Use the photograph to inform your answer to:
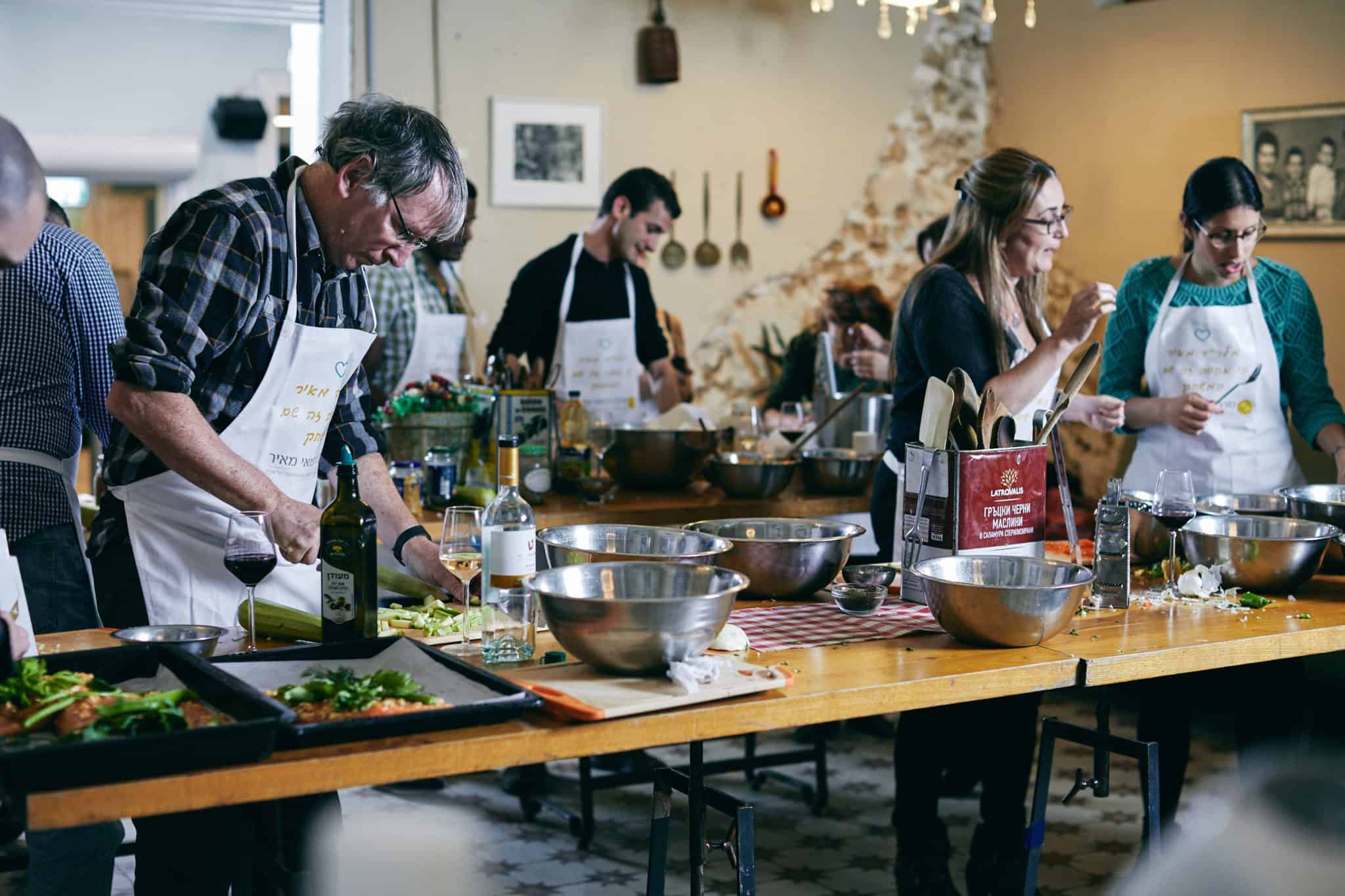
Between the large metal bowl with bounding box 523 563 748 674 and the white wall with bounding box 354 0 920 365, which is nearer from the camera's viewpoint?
the large metal bowl with bounding box 523 563 748 674

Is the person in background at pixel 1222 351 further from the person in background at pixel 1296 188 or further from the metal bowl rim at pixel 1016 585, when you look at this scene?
the metal bowl rim at pixel 1016 585

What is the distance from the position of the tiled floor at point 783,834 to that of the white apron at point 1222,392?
108cm

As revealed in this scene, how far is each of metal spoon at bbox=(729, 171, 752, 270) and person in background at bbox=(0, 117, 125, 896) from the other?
387cm

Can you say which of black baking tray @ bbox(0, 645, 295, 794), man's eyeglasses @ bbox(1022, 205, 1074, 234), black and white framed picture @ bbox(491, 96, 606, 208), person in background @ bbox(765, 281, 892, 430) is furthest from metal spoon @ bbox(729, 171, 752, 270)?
black baking tray @ bbox(0, 645, 295, 794)

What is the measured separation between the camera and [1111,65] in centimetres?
612

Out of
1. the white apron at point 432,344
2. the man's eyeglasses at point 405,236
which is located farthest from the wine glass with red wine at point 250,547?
the white apron at point 432,344

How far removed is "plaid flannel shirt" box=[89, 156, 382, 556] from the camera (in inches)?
96.4

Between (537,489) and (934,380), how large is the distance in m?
1.72

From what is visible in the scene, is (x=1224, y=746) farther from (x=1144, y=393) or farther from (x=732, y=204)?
(x=732, y=204)

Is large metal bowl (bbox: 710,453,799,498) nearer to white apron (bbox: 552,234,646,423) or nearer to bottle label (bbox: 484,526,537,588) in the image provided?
white apron (bbox: 552,234,646,423)

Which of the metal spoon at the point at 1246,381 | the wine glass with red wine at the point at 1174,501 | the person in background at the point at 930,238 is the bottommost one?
the wine glass with red wine at the point at 1174,501

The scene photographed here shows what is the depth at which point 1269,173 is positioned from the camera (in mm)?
5344

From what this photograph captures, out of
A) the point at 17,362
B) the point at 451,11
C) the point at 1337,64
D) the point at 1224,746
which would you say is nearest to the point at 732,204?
the point at 451,11

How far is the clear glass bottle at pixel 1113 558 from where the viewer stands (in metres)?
2.60
